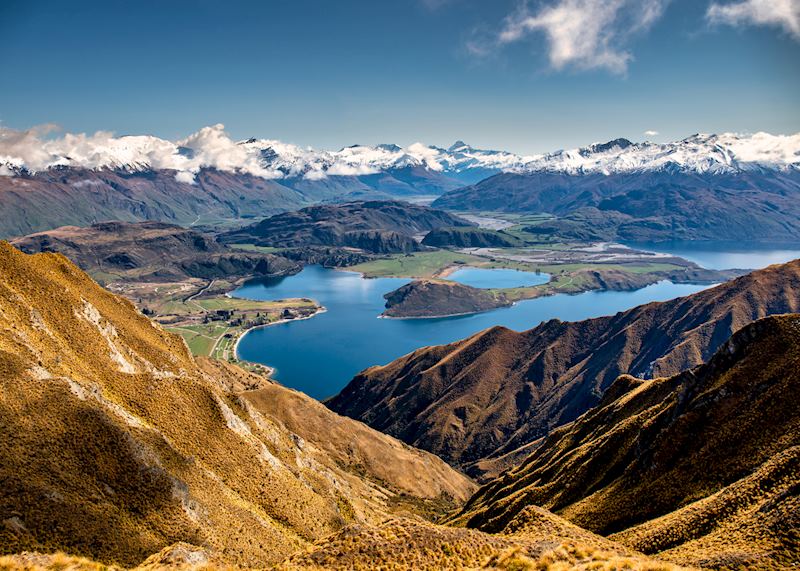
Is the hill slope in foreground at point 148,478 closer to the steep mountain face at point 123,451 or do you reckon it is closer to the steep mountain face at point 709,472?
the steep mountain face at point 123,451

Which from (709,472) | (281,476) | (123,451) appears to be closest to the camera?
(709,472)

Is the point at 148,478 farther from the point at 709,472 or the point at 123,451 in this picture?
the point at 709,472

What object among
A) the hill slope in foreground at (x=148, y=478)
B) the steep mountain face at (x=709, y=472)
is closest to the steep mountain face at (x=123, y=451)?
the hill slope in foreground at (x=148, y=478)

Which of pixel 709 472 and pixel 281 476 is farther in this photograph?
pixel 281 476

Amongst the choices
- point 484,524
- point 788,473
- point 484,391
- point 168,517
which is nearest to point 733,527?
point 788,473

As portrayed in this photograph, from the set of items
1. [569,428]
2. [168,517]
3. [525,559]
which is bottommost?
[569,428]

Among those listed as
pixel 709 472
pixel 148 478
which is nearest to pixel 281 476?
pixel 148 478

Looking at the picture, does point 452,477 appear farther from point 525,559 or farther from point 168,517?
point 525,559
